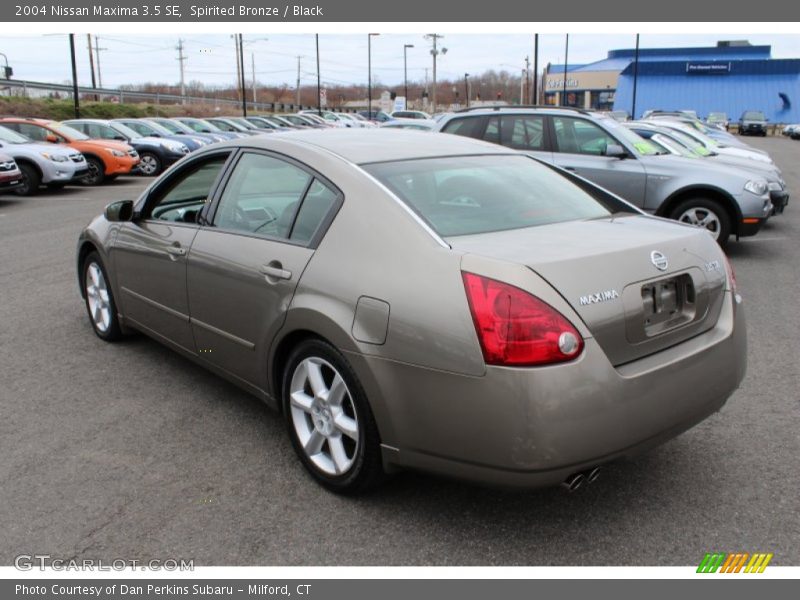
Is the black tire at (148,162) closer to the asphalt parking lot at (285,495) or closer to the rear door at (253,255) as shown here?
the asphalt parking lot at (285,495)

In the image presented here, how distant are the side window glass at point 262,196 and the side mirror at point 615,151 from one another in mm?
6073

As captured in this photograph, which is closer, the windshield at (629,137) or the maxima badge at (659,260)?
the maxima badge at (659,260)

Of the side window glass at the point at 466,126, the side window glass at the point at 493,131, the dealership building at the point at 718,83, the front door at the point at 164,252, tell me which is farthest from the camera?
the dealership building at the point at 718,83

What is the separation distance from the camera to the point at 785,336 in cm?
566

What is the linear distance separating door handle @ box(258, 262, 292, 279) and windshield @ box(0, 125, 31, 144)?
1504 centimetres

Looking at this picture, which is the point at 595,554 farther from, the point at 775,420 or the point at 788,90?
the point at 788,90

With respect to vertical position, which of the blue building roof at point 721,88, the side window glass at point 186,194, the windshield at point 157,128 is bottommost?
→ the side window glass at point 186,194

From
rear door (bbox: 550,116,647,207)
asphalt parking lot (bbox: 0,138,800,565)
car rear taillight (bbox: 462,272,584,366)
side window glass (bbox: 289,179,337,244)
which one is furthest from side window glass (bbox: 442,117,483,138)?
car rear taillight (bbox: 462,272,584,366)

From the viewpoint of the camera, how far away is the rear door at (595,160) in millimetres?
8969

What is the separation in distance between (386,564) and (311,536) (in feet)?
1.20

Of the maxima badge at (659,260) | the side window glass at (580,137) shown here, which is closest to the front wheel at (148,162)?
the side window glass at (580,137)

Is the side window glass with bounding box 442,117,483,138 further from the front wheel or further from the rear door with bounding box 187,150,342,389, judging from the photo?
the front wheel

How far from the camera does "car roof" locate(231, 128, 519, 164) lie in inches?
143

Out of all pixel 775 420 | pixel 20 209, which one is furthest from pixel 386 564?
pixel 20 209
